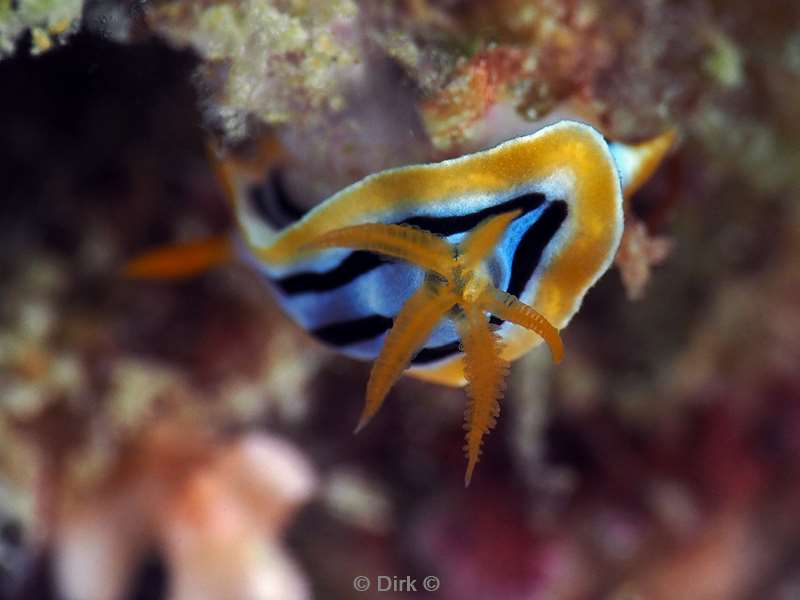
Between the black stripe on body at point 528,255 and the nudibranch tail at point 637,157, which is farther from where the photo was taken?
the nudibranch tail at point 637,157

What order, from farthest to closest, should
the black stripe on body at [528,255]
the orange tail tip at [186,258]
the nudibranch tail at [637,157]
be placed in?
the orange tail tip at [186,258] → the nudibranch tail at [637,157] → the black stripe on body at [528,255]

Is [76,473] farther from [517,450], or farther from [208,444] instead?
[517,450]

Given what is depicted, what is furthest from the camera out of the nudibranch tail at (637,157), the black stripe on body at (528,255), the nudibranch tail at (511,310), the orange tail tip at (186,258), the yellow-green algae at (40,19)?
the orange tail tip at (186,258)

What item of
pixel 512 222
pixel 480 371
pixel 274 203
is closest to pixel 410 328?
pixel 480 371

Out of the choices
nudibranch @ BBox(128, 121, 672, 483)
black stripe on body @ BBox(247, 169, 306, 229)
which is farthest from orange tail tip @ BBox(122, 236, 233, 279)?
nudibranch @ BBox(128, 121, 672, 483)

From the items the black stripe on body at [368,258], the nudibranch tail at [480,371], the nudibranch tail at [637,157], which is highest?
the nudibranch tail at [637,157]

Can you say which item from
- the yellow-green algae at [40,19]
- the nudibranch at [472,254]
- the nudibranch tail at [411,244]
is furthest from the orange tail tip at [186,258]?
the nudibranch tail at [411,244]

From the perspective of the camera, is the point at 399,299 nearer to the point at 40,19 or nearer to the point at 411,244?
the point at 411,244

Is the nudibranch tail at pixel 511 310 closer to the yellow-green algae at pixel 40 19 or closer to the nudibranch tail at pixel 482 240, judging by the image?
the nudibranch tail at pixel 482 240
